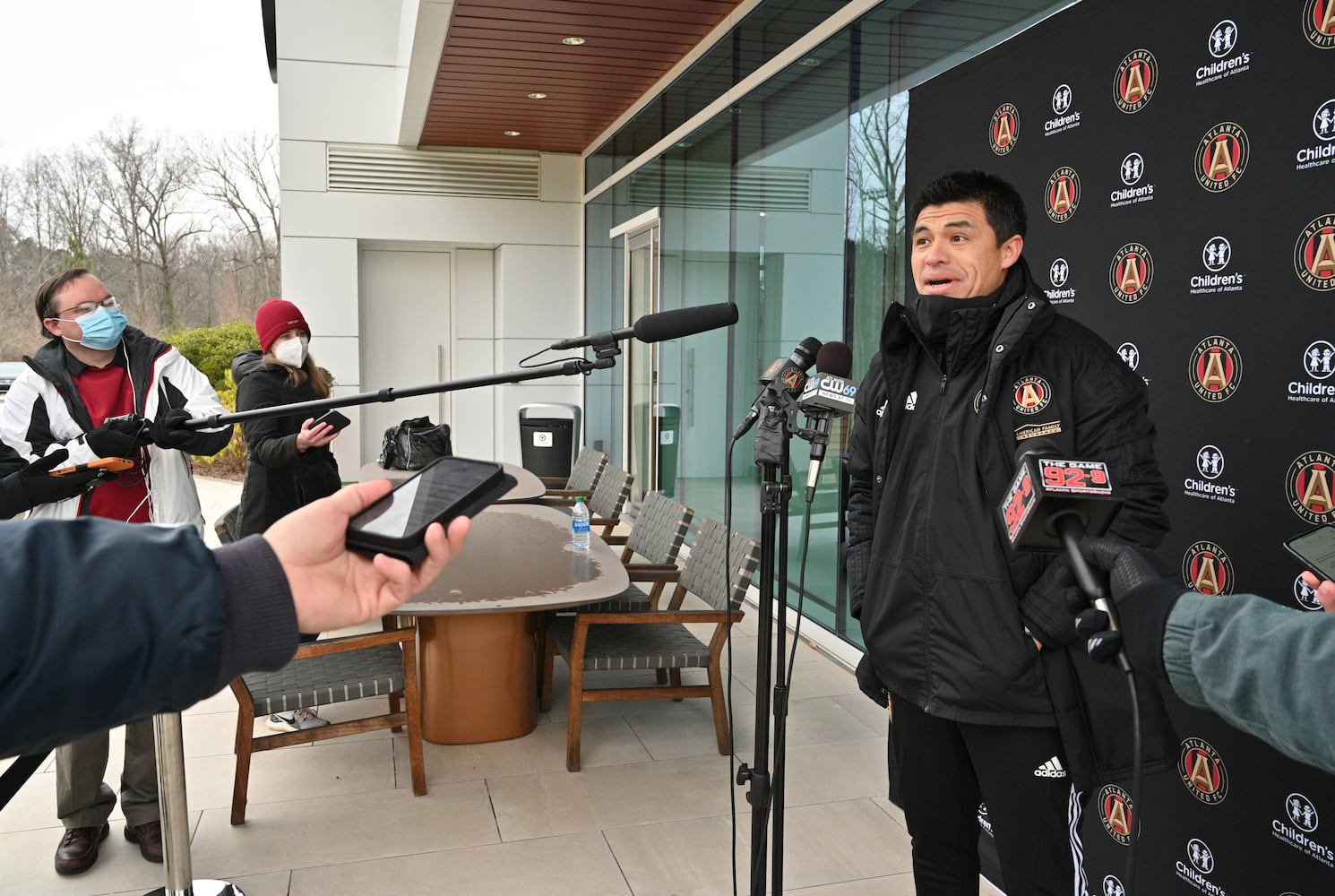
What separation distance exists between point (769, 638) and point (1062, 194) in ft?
4.85

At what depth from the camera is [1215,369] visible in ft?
6.91

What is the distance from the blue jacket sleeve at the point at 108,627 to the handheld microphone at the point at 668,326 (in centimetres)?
100

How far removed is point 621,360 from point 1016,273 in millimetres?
6771

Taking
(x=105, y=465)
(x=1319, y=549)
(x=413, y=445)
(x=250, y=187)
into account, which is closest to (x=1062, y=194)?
(x=1319, y=549)

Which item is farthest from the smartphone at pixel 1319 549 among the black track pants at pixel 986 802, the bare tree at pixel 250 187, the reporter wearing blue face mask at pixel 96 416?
the bare tree at pixel 250 187

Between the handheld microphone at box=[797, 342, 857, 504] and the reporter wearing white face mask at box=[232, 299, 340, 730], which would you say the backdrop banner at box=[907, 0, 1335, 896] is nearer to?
the handheld microphone at box=[797, 342, 857, 504]

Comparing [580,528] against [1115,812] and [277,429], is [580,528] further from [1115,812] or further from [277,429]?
[1115,812]

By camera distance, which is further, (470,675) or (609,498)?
(609,498)

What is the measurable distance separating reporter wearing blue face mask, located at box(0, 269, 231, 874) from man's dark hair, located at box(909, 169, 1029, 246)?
1.86 metres

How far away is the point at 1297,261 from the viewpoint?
74.9 inches

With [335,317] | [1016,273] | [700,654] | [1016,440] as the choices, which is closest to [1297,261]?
[1016,273]

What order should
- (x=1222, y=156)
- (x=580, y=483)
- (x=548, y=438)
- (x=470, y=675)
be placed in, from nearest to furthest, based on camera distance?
(x=1222, y=156) → (x=470, y=675) → (x=580, y=483) → (x=548, y=438)

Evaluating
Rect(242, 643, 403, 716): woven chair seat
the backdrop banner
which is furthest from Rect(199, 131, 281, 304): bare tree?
the backdrop banner

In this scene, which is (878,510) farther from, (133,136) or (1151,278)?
(133,136)
